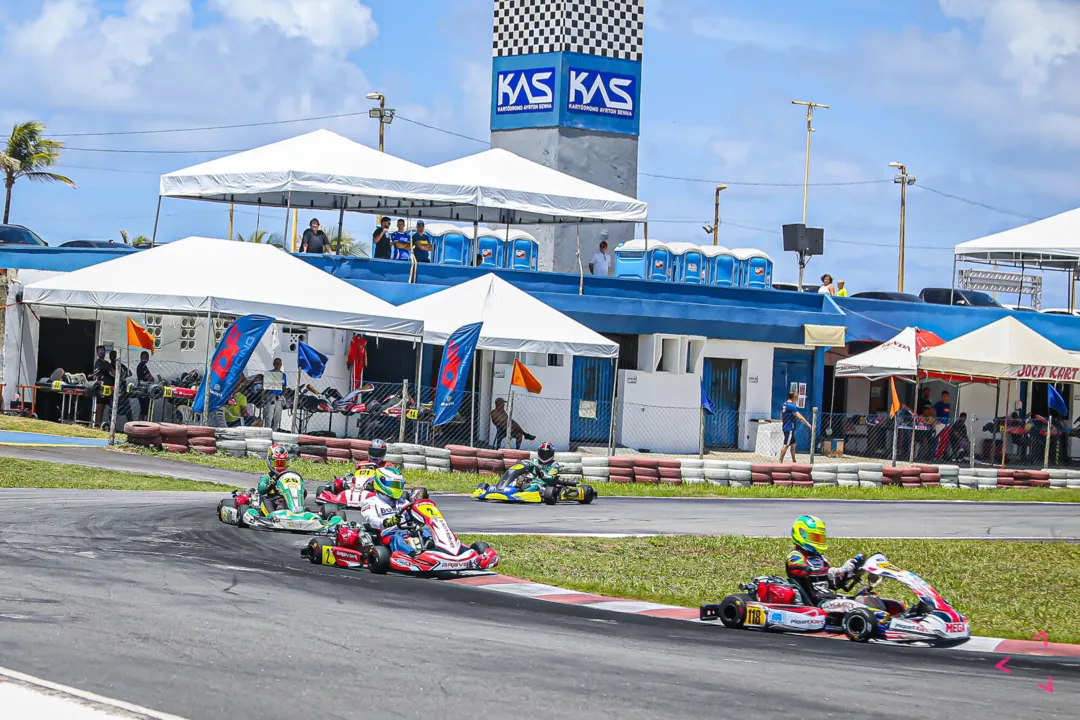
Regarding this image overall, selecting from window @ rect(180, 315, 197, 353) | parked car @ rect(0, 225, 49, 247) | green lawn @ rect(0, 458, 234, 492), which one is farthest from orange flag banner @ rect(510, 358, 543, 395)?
parked car @ rect(0, 225, 49, 247)

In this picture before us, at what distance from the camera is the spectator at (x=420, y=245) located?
2961cm

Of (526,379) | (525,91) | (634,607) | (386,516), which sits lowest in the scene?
(634,607)

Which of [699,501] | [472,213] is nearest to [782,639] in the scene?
[699,501]

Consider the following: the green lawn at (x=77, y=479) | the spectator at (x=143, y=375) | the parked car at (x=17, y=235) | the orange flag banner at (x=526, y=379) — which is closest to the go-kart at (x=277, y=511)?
the green lawn at (x=77, y=479)

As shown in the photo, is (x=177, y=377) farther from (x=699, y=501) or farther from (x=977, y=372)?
(x=977, y=372)

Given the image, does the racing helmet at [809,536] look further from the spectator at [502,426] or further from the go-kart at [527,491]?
the spectator at [502,426]

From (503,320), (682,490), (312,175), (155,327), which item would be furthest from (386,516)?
(312,175)

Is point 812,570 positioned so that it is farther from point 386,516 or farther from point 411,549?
point 386,516

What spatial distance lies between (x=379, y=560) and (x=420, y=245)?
18.1 m

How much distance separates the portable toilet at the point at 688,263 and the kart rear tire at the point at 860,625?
24.2 metres

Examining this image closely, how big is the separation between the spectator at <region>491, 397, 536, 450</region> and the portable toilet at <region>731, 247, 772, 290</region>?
34.1 ft

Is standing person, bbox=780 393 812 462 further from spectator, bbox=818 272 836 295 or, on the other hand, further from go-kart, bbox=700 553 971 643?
go-kart, bbox=700 553 971 643

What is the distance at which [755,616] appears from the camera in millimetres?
10414

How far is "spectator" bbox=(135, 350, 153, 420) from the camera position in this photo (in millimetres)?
25234
